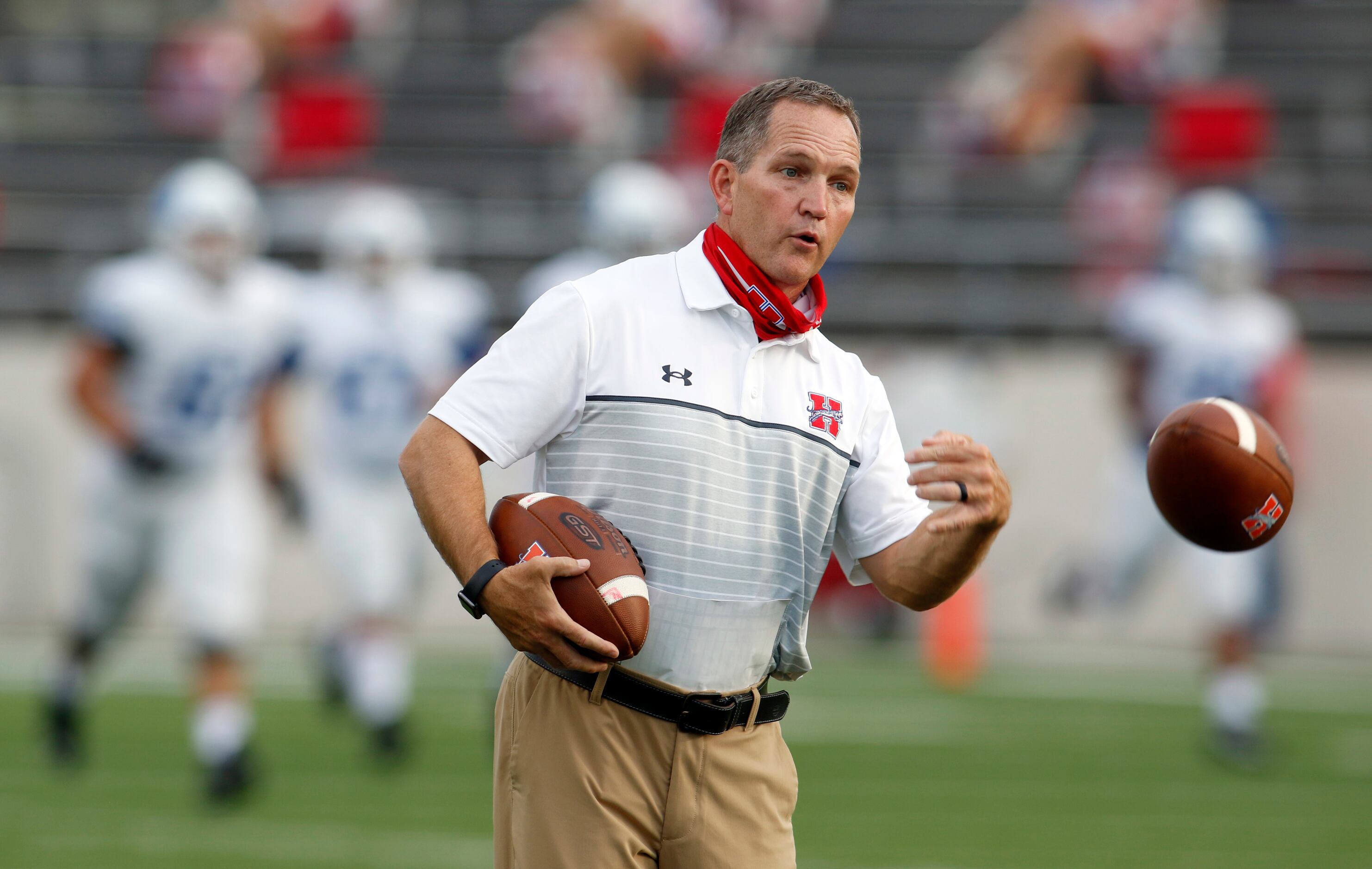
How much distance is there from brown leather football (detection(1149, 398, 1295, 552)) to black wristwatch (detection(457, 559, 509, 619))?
1480 mm

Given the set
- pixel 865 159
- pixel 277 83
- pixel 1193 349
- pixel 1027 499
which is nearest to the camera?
pixel 1193 349

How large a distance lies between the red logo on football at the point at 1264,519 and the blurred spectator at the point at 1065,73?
1023 centimetres

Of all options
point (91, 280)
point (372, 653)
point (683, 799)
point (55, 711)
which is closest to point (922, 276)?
point (91, 280)

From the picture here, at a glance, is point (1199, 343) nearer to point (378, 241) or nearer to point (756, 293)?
point (378, 241)

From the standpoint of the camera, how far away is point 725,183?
283 cm

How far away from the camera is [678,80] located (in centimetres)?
1387

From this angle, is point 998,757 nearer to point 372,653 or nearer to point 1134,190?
point 372,653

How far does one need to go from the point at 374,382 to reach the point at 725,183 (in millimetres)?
5199

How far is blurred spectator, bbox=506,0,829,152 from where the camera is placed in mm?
13547

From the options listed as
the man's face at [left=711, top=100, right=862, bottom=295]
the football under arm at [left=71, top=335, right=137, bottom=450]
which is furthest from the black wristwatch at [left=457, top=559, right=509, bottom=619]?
the football under arm at [left=71, top=335, right=137, bottom=450]

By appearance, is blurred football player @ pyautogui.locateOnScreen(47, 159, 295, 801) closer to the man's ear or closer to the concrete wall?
the concrete wall

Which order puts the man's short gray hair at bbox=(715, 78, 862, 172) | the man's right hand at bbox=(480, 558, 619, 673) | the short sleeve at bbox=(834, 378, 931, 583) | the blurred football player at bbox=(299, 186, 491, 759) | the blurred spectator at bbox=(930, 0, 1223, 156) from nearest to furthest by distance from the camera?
the man's right hand at bbox=(480, 558, 619, 673), the man's short gray hair at bbox=(715, 78, 862, 172), the short sleeve at bbox=(834, 378, 931, 583), the blurred football player at bbox=(299, 186, 491, 759), the blurred spectator at bbox=(930, 0, 1223, 156)

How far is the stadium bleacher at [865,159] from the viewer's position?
12.1 m

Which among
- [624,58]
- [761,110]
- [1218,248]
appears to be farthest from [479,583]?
[624,58]
